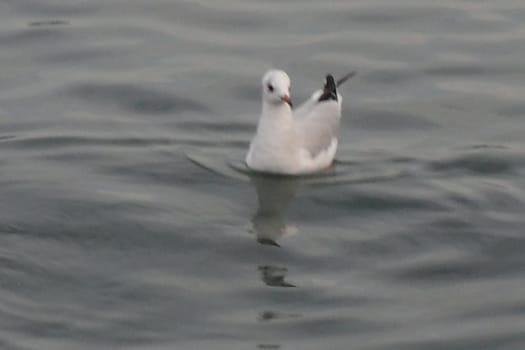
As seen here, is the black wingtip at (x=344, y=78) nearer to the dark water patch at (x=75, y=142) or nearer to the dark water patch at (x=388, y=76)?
the dark water patch at (x=388, y=76)

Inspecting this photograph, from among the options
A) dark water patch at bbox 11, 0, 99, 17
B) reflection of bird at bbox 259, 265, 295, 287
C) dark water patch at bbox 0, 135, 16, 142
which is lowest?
reflection of bird at bbox 259, 265, 295, 287

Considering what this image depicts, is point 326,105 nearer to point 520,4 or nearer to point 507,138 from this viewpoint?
point 507,138

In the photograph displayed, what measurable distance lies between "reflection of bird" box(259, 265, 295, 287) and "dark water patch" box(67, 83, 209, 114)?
3950 millimetres

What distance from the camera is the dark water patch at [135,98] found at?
16734 mm

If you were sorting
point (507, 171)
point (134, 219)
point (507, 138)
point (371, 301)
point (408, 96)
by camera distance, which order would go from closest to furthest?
point (371, 301) → point (134, 219) → point (507, 171) → point (507, 138) → point (408, 96)

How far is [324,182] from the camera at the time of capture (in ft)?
49.0

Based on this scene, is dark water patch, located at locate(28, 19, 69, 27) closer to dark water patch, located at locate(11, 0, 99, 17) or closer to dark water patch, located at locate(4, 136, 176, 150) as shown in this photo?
dark water patch, located at locate(11, 0, 99, 17)

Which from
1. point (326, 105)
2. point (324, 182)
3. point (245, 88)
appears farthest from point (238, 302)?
point (245, 88)

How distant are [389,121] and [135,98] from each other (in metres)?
2.40

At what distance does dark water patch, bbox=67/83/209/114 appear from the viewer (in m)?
16.7

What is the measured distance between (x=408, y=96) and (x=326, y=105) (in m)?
1.70

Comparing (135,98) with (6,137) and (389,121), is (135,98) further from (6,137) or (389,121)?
(389,121)

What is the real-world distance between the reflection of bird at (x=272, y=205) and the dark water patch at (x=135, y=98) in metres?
1.83

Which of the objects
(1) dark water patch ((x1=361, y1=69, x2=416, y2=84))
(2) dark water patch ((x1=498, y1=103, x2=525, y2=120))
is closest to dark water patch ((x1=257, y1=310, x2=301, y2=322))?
(2) dark water patch ((x1=498, y1=103, x2=525, y2=120))
